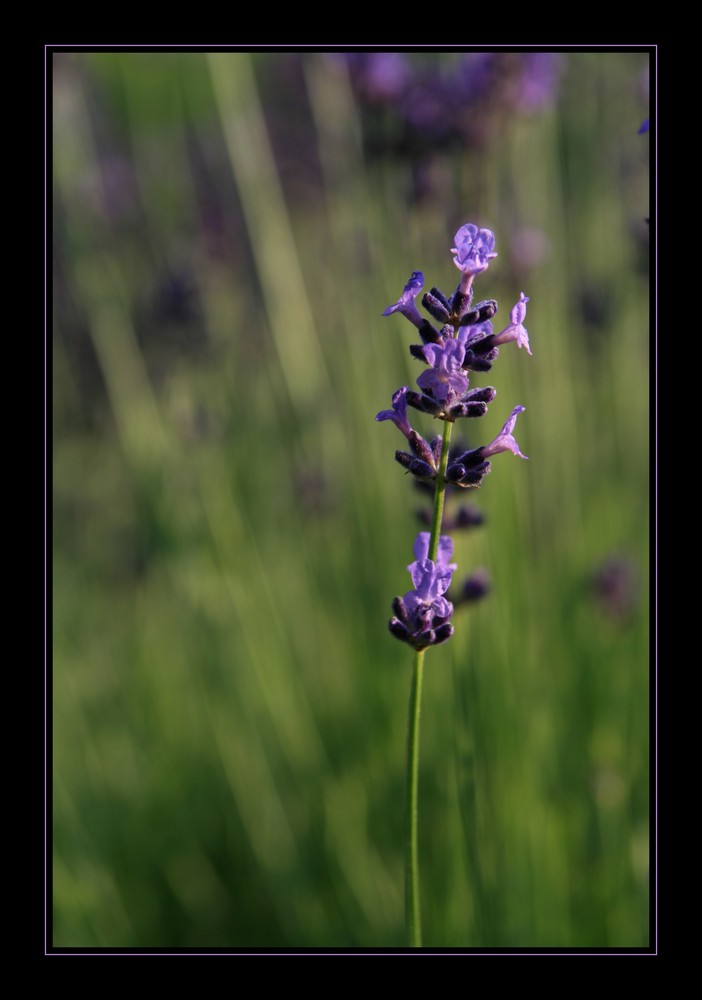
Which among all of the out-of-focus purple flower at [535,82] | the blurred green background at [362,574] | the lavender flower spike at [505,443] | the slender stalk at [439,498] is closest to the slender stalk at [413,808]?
the slender stalk at [439,498]

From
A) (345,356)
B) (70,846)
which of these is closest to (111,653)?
(70,846)

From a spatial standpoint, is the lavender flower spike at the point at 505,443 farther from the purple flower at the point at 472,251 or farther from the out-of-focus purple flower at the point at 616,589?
the out-of-focus purple flower at the point at 616,589

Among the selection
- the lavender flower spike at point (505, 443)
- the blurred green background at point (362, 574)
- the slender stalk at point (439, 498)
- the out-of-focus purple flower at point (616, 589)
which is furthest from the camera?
the out-of-focus purple flower at point (616, 589)

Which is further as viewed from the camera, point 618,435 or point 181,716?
point 618,435

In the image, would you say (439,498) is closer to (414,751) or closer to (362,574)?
(414,751)
